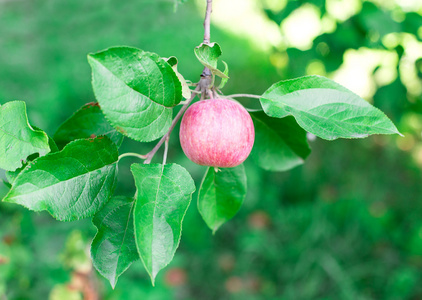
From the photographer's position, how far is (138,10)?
295 centimetres

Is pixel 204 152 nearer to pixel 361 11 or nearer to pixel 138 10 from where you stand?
pixel 361 11

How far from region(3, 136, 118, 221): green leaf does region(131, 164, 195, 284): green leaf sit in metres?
Result: 0.06

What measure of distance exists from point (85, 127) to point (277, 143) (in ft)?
1.10

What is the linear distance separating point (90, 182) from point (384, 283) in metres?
1.78

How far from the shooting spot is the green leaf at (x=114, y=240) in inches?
20.9

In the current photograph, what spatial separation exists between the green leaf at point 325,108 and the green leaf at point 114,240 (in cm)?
Result: 25

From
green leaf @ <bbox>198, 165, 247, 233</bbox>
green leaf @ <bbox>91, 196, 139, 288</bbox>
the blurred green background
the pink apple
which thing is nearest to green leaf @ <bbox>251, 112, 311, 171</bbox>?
green leaf @ <bbox>198, 165, 247, 233</bbox>

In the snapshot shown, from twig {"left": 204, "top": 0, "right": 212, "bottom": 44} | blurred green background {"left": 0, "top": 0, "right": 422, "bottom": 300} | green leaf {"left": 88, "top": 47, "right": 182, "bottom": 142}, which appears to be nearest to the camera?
green leaf {"left": 88, "top": 47, "right": 182, "bottom": 142}

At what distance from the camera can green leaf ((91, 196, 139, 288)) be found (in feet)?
1.74

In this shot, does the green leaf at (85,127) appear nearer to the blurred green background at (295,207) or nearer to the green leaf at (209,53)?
the green leaf at (209,53)

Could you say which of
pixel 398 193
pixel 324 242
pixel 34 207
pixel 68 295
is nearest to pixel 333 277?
pixel 324 242

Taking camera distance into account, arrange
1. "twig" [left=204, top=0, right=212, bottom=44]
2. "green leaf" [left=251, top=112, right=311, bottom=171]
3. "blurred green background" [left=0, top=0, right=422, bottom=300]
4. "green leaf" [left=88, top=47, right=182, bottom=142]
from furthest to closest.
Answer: "blurred green background" [left=0, top=0, right=422, bottom=300], "green leaf" [left=251, top=112, right=311, bottom=171], "twig" [left=204, top=0, right=212, bottom=44], "green leaf" [left=88, top=47, right=182, bottom=142]

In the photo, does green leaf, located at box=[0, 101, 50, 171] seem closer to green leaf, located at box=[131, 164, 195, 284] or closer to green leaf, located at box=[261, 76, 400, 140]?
green leaf, located at box=[131, 164, 195, 284]

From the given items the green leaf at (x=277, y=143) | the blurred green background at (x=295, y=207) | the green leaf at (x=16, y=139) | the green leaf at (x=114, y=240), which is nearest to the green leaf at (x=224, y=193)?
the green leaf at (x=277, y=143)
